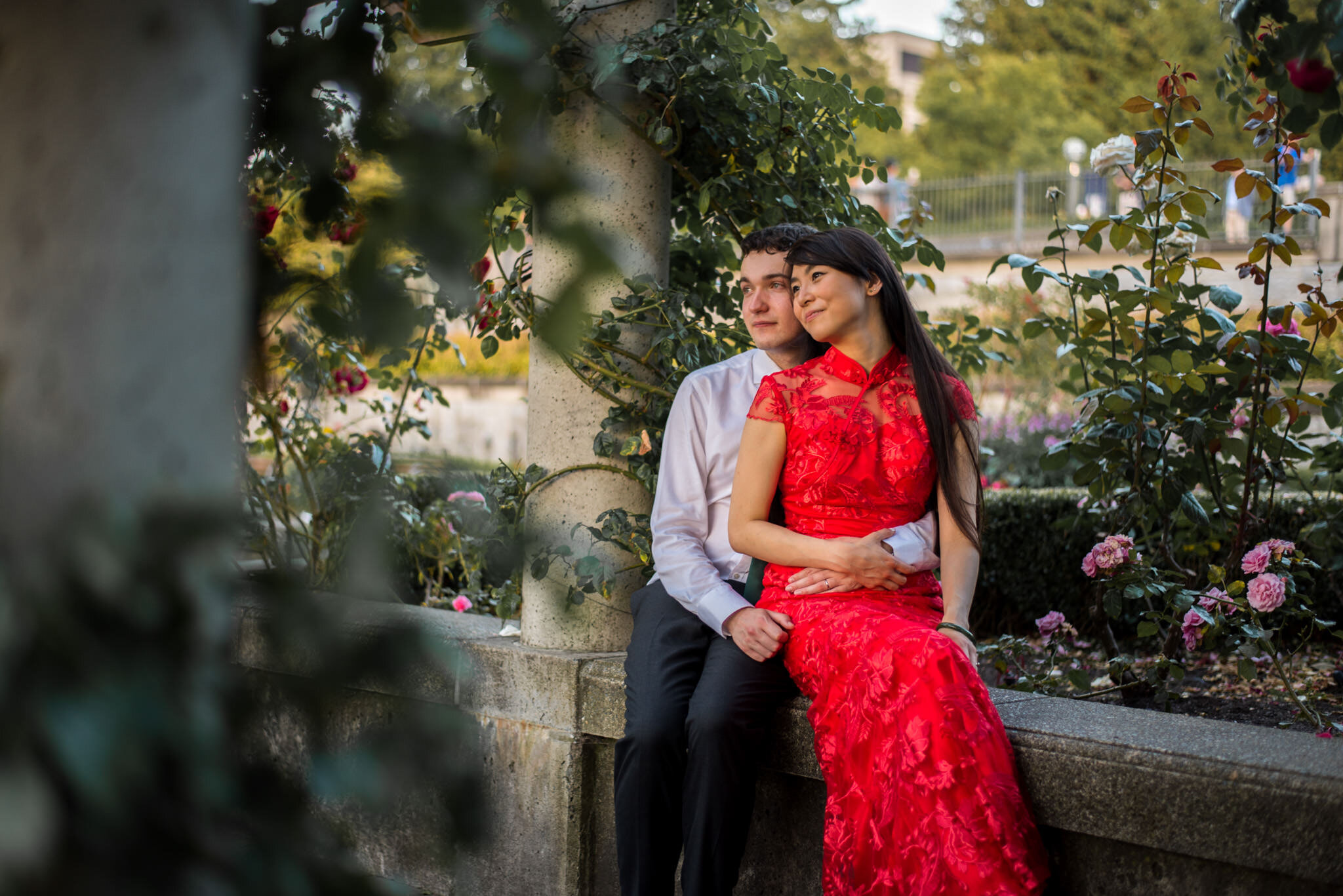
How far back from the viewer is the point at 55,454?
0.72 m

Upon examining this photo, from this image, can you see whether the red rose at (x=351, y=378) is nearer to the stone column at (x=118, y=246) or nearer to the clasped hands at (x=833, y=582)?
the clasped hands at (x=833, y=582)

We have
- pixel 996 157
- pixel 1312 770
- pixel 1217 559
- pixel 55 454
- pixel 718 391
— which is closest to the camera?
pixel 55 454

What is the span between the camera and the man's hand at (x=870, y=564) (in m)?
2.55

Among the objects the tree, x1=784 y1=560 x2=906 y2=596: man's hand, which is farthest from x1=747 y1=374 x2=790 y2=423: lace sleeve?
the tree

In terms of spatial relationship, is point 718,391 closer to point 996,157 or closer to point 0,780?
point 0,780

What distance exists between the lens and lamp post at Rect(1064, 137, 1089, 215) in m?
19.3

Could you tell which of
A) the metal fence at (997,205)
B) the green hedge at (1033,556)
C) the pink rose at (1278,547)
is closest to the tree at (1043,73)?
the metal fence at (997,205)

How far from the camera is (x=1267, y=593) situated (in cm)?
271

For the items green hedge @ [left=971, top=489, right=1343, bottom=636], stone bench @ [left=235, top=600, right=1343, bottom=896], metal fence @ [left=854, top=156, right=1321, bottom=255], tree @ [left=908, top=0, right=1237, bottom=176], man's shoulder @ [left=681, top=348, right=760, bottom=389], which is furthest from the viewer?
tree @ [left=908, top=0, right=1237, bottom=176]

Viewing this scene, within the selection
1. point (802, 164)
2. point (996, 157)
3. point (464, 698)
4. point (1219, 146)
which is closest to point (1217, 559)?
point (802, 164)

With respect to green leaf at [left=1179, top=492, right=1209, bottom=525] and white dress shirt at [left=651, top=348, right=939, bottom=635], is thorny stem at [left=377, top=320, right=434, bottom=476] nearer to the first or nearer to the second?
white dress shirt at [left=651, top=348, right=939, bottom=635]

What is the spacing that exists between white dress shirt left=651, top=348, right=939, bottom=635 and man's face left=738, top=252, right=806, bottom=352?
10 centimetres

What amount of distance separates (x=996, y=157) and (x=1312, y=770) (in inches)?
1110

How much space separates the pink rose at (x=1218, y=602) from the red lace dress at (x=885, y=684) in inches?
26.8
